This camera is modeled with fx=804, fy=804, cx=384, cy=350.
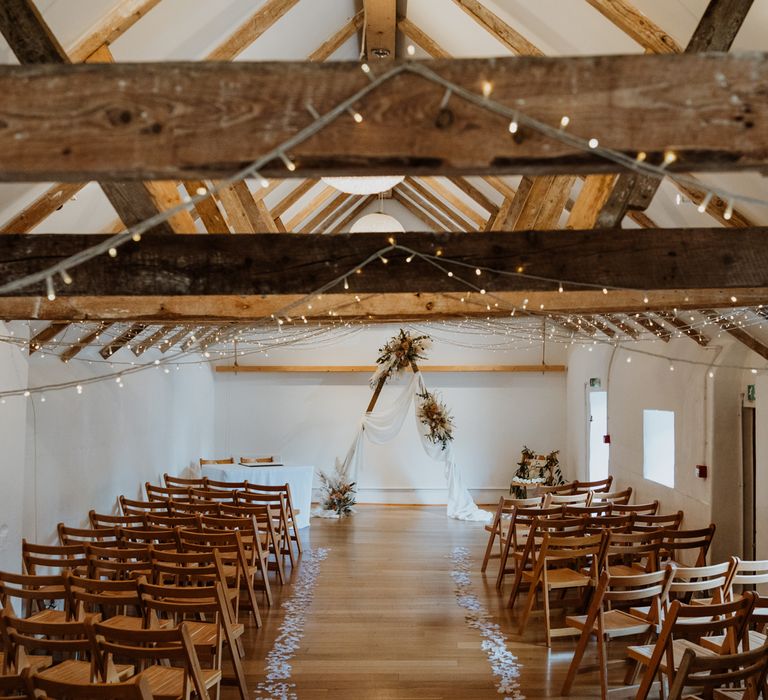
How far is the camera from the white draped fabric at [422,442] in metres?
11.8

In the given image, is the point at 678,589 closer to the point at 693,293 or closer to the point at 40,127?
the point at 693,293

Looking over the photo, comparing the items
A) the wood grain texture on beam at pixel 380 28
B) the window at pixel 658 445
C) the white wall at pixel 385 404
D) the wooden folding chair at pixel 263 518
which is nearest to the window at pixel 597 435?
the white wall at pixel 385 404

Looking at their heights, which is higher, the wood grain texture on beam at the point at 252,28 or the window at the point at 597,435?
the wood grain texture on beam at the point at 252,28

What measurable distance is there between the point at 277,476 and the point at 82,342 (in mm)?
3478

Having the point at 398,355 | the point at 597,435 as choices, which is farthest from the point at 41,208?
the point at 597,435

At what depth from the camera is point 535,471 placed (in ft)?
41.1

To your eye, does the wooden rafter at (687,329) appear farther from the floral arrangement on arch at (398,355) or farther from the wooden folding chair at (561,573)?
the floral arrangement on arch at (398,355)

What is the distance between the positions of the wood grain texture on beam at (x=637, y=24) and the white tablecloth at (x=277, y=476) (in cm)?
734

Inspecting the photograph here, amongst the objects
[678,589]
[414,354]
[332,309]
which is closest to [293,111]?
[678,589]

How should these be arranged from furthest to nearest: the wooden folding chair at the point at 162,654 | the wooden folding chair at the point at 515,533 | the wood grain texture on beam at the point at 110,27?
the wooden folding chair at the point at 515,533 → the wood grain texture on beam at the point at 110,27 → the wooden folding chair at the point at 162,654

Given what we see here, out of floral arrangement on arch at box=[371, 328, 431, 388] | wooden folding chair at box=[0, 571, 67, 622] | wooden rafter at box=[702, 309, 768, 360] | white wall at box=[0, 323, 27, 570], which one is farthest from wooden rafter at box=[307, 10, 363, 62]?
floral arrangement on arch at box=[371, 328, 431, 388]

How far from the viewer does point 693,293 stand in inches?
245

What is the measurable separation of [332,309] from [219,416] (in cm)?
701

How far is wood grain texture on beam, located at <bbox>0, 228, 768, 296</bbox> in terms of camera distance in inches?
180
